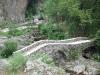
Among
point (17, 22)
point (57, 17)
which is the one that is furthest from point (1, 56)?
point (17, 22)

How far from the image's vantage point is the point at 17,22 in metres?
39.1

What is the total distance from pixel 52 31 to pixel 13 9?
1260cm

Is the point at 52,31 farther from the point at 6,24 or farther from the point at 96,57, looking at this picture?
the point at 6,24

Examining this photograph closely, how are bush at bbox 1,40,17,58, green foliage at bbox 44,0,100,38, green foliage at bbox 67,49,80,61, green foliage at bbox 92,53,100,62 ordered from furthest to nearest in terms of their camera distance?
green foliage at bbox 44,0,100,38
green foliage at bbox 92,53,100,62
green foliage at bbox 67,49,80,61
bush at bbox 1,40,17,58

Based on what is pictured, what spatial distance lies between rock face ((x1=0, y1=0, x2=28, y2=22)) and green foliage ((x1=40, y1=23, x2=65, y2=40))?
9.48 metres

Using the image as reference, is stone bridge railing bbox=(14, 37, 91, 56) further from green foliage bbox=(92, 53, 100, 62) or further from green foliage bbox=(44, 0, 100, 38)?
green foliage bbox=(44, 0, 100, 38)

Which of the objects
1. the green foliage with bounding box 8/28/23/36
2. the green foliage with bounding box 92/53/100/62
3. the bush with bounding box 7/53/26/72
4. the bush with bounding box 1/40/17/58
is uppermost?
the bush with bounding box 7/53/26/72

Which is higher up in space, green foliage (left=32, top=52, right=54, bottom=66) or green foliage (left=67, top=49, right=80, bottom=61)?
green foliage (left=32, top=52, right=54, bottom=66)

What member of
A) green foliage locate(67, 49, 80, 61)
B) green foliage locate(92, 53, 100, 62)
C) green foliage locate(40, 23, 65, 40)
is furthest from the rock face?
green foliage locate(67, 49, 80, 61)

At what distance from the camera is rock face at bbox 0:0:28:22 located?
39.0 metres

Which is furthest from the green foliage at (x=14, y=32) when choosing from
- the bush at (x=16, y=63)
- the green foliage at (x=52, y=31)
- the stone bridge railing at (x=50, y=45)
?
the bush at (x=16, y=63)

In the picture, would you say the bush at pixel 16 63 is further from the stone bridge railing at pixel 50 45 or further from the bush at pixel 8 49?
the bush at pixel 8 49

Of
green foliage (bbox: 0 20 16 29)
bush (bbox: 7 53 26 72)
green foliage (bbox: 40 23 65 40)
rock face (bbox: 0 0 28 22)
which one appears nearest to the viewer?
bush (bbox: 7 53 26 72)

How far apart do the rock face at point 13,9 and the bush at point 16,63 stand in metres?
20.9
